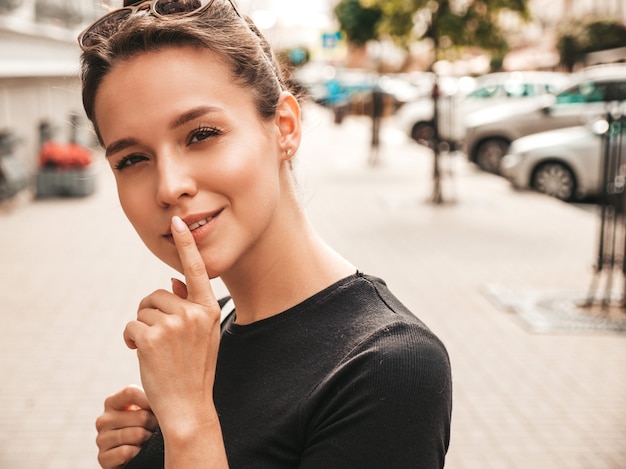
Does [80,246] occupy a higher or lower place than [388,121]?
higher

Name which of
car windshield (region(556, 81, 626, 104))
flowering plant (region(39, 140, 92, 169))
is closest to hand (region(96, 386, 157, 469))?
flowering plant (region(39, 140, 92, 169))

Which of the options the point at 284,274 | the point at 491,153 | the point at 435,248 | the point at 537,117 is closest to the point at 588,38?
the point at 491,153

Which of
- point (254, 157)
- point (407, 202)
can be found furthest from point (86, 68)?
point (407, 202)

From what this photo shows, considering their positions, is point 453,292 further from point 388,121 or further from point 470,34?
point 388,121

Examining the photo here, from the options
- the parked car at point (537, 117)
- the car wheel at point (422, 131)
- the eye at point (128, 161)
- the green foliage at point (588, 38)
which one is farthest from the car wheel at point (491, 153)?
the green foliage at point (588, 38)

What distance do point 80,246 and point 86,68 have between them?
7.83 meters

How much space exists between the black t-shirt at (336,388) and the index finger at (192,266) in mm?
178

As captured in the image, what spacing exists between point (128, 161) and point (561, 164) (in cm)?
1163

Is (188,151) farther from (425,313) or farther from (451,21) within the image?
(451,21)

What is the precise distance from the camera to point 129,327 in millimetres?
1319

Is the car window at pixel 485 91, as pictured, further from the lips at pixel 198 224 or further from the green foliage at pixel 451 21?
the lips at pixel 198 224

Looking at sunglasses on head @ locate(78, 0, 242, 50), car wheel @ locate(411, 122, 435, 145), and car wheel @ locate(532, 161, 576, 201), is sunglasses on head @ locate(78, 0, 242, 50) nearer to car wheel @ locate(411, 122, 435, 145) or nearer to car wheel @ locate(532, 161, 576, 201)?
car wheel @ locate(532, 161, 576, 201)

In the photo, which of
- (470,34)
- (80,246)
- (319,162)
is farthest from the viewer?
(319,162)

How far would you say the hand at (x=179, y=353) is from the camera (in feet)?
4.19
